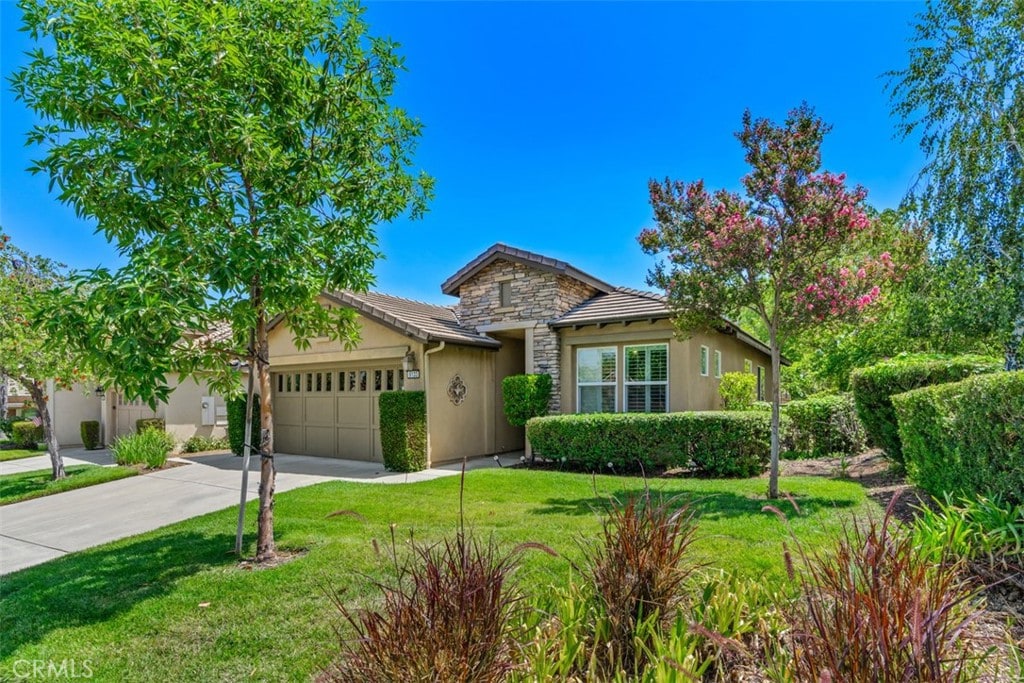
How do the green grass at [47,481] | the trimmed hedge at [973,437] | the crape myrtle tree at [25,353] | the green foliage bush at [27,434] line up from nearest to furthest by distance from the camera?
1. the trimmed hedge at [973,437]
2. the green grass at [47,481]
3. the crape myrtle tree at [25,353]
4. the green foliage bush at [27,434]

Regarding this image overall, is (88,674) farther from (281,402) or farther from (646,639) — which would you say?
(281,402)

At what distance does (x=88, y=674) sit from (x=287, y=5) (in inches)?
233

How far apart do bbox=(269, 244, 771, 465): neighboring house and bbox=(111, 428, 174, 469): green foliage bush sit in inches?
120

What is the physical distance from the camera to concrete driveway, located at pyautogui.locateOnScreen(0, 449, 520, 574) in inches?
283

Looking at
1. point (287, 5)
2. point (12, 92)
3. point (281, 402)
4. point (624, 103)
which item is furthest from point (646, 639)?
point (281, 402)

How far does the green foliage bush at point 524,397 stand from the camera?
44.0ft

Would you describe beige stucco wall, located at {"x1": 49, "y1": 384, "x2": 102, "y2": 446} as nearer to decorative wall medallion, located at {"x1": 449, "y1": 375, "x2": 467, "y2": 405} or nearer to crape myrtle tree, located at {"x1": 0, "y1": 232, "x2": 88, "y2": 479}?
crape myrtle tree, located at {"x1": 0, "y1": 232, "x2": 88, "y2": 479}

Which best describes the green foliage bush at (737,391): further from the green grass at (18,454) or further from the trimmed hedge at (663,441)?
the green grass at (18,454)

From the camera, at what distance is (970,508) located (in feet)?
15.6

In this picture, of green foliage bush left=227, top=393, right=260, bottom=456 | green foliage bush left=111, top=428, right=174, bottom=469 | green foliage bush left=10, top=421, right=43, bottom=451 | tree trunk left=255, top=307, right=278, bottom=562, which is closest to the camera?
tree trunk left=255, top=307, right=278, bottom=562

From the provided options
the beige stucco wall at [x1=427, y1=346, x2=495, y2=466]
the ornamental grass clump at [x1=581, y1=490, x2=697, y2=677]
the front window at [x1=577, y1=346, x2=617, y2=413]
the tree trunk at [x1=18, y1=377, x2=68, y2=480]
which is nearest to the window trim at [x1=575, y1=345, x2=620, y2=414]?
the front window at [x1=577, y1=346, x2=617, y2=413]

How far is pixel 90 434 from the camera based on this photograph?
18562mm

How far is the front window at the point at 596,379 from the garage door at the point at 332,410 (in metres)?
4.66

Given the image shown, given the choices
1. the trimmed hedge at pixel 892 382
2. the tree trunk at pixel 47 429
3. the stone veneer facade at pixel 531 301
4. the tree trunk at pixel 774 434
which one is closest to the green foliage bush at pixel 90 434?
the tree trunk at pixel 47 429
